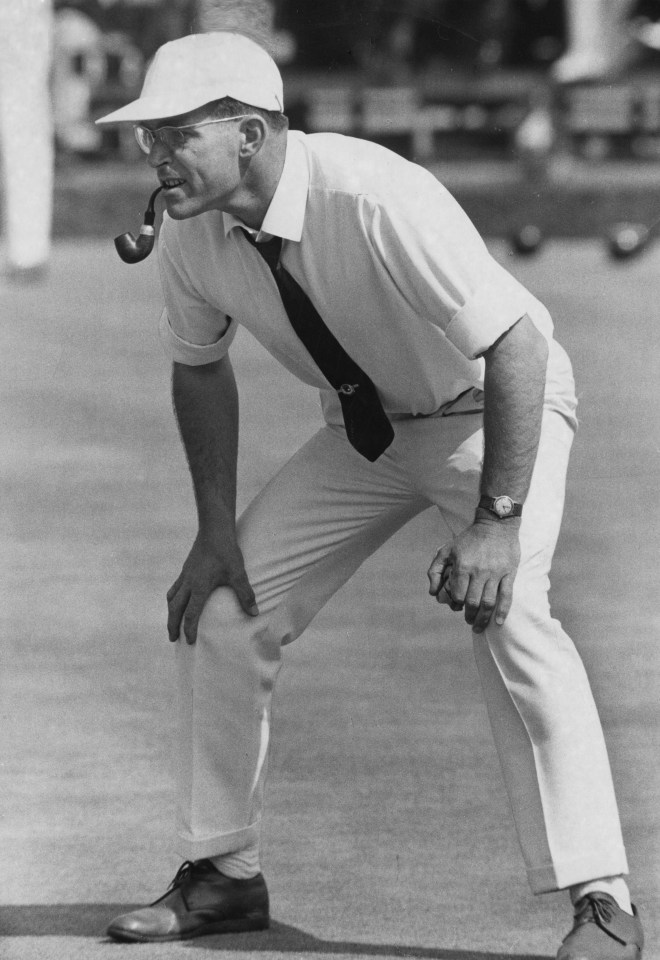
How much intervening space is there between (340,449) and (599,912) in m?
0.95

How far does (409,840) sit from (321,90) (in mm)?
16790

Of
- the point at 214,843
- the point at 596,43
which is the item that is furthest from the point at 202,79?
the point at 596,43

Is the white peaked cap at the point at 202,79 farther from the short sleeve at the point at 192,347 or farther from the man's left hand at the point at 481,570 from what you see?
the man's left hand at the point at 481,570

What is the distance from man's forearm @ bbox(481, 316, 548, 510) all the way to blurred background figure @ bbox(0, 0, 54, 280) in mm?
11021

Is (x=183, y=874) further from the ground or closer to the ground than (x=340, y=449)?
closer to the ground

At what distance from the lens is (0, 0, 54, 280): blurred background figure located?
13750 millimetres

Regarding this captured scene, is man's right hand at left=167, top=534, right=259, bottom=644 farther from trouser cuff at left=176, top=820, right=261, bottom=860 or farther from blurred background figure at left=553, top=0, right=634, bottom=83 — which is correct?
blurred background figure at left=553, top=0, right=634, bottom=83

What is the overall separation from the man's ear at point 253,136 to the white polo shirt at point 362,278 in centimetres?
6

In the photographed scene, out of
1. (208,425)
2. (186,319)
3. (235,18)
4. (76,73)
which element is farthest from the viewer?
(76,73)

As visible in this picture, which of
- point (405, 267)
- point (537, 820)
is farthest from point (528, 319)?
point (537, 820)

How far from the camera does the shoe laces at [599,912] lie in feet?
9.21

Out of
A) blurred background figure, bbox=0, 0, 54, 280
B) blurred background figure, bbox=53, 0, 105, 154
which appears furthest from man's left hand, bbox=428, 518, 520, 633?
blurred background figure, bbox=53, 0, 105, 154

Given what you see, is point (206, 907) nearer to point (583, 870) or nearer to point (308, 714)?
point (583, 870)

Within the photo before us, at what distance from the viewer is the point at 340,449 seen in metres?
3.26
